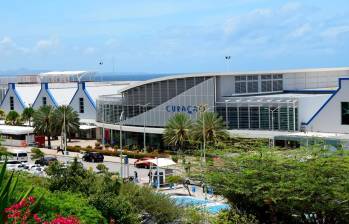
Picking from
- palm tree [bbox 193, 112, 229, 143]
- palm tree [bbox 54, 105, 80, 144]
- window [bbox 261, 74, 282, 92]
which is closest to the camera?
palm tree [bbox 193, 112, 229, 143]

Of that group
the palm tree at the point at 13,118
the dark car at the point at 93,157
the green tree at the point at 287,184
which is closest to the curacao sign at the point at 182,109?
the dark car at the point at 93,157

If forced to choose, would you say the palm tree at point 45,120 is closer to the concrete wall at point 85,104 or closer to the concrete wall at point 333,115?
the concrete wall at point 85,104

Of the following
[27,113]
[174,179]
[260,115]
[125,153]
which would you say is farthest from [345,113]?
[27,113]

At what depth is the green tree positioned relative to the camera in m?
21.6

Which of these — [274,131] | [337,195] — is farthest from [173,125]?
[337,195]

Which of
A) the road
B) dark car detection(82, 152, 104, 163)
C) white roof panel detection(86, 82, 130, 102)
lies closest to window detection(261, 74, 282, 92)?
the road

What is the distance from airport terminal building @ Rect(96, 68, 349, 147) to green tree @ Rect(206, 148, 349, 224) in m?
23.9

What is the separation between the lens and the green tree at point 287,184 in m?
21.6

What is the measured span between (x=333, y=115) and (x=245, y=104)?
8585 millimetres

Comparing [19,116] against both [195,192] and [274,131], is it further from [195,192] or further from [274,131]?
[195,192]

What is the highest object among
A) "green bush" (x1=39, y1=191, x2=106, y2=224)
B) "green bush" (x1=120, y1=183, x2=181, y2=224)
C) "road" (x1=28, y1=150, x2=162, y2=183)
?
"green bush" (x1=39, y1=191, x2=106, y2=224)

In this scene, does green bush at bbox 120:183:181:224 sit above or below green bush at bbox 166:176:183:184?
above

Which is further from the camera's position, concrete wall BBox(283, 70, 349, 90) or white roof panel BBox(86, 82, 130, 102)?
white roof panel BBox(86, 82, 130, 102)

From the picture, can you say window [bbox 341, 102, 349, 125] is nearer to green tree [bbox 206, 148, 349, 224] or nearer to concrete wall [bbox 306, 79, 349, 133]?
concrete wall [bbox 306, 79, 349, 133]
